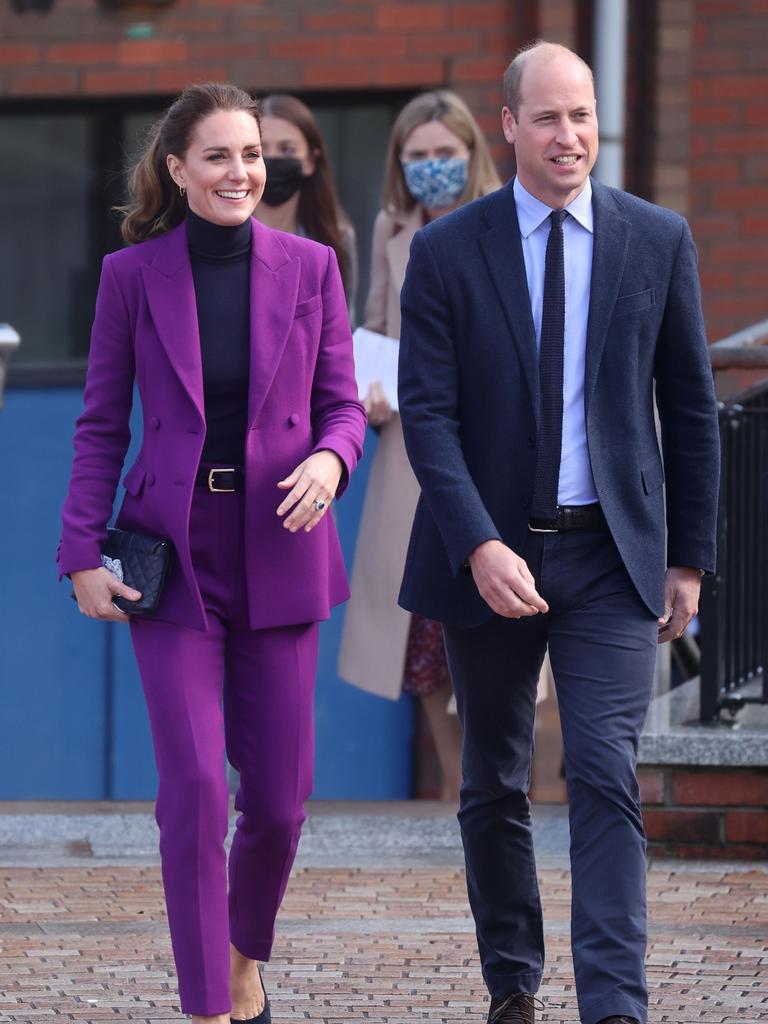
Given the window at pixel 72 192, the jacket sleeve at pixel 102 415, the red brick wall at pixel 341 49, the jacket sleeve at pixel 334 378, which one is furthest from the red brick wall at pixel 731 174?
the jacket sleeve at pixel 102 415

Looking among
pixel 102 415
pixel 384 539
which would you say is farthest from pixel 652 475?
pixel 384 539

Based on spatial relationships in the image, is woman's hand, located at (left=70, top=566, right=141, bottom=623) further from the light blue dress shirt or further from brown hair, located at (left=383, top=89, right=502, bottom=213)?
brown hair, located at (left=383, top=89, right=502, bottom=213)

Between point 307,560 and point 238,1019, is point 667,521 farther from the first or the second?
point 238,1019

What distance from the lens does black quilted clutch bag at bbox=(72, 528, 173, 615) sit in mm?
3922

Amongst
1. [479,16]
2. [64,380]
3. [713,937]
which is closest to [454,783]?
[713,937]

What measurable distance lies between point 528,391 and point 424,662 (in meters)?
2.81

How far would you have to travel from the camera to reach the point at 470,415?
13.2 feet

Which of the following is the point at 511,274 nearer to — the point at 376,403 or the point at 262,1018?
the point at 262,1018

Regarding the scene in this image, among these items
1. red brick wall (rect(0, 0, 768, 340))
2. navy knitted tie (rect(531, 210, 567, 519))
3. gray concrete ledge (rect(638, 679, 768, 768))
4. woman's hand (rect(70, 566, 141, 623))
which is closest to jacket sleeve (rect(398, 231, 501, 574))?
navy knitted tie (rect(531, 210, 567, 519))

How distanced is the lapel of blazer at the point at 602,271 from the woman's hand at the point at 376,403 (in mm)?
2370

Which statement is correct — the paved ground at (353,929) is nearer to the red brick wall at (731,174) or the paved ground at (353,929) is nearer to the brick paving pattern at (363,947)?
the brick paving pattern at (363,947)

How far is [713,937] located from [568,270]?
1888 millimetres

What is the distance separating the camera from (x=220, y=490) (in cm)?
400

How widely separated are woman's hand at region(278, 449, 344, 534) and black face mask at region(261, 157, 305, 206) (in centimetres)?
264
